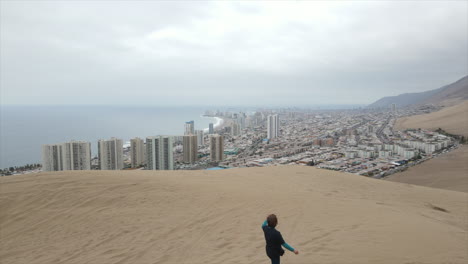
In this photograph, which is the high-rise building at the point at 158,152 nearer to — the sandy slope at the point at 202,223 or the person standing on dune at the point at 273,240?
the sandy slope at the point at 202,223

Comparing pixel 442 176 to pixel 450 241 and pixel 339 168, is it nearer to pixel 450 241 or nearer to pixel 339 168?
pixel 339 168

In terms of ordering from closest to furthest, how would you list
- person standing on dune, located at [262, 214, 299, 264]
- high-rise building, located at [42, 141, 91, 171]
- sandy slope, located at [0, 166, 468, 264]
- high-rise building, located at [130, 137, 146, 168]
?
person standing on dune, located at [262, 214, 299, 264] < sandy slope, located at [0, 166, 468, 264] < high-rise building, located at [42, 141, 91, 171] < high-rise building, located at [130, 137, 146, 168]

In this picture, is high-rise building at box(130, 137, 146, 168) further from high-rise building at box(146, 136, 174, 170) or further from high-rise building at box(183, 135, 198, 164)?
high-rise building at box(183, 135, 198, 164)

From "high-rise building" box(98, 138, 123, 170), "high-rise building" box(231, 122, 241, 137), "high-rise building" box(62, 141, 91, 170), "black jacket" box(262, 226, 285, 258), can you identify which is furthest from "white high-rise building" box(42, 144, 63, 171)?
"high-rise building" box(231, 122, 241, 137)

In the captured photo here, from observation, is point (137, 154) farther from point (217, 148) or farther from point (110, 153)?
point (217, 148)

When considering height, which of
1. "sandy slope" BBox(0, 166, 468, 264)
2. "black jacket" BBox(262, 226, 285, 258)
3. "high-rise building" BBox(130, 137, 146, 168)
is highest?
"black jacket" BBox(262, 226, 285, 258)

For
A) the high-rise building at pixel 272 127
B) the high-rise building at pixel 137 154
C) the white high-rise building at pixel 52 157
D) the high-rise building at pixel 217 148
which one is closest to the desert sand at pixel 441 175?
the high-rise building at pixel 217 148
